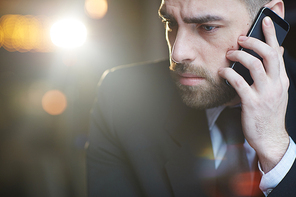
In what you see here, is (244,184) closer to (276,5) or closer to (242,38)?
(242,38)

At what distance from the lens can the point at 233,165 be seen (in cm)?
89

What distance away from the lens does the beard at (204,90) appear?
864 mm

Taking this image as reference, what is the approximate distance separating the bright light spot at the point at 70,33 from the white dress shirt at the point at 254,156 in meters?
2.06

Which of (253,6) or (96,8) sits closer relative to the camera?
(253,6)

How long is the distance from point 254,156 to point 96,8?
2.42m

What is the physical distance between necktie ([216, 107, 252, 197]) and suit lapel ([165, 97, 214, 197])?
0.18ft

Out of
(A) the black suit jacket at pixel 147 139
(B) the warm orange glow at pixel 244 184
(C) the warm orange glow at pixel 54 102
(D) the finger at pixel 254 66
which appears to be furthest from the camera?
(C) the warm orange glow at pixel 54 102

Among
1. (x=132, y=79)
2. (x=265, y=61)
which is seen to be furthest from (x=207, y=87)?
(x=132, y=79)

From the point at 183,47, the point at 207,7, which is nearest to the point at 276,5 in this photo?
the point at 207,7

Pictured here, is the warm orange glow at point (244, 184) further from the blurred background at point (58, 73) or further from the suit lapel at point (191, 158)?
the blurred background at point (58, 73)

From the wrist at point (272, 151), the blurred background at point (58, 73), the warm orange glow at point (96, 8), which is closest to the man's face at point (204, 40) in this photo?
the wrist at point (272, 151)

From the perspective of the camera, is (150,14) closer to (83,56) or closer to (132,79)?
(83,56)

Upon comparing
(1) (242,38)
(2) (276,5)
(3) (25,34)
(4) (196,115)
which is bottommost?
(4) (196,115)

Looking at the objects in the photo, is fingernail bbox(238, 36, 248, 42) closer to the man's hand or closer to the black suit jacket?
the man's hand
